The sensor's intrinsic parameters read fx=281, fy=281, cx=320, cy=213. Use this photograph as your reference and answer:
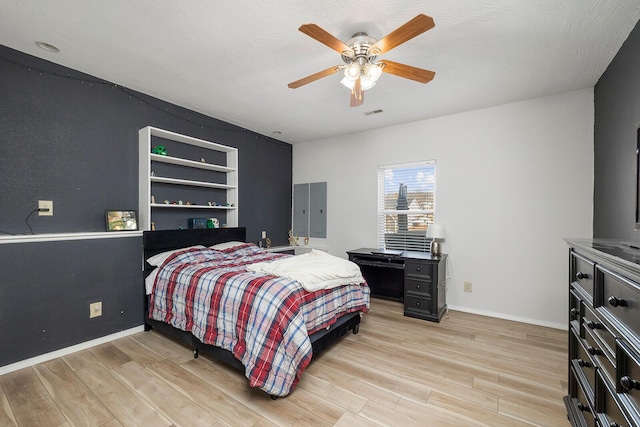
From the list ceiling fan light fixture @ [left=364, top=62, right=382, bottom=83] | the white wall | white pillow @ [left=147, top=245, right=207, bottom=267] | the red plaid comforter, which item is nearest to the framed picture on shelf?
white pillow @ [left=147, top=245, right=207, bottom=267]

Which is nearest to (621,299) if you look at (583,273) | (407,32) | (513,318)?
(583,273)

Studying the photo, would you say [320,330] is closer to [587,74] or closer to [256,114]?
[256,114]

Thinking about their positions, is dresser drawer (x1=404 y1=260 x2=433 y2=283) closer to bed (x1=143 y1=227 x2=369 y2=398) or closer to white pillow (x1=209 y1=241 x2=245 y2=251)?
bed (x1=143 y1=227 x2=369 y2=398)

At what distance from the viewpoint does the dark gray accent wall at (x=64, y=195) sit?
2281 mm

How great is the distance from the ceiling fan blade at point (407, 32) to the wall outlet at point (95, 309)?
327 centimetres

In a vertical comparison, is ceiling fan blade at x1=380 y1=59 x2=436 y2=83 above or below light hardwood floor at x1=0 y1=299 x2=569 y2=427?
above

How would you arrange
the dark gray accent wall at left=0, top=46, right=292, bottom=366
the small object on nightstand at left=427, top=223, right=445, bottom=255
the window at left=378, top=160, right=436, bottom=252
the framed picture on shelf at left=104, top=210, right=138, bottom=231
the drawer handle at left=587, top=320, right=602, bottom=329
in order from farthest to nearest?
the window at left=378, top=160, right=436, bottom=252
the small object on nightstand at left=427, top=223, right=445, bottom=255
the framed picture on shelf at left=104, top=210, right=138, bottom=231
the dark gray accent wall at left=0, top=46, right=292, bottom=366
the drawer handle at left=587, top=320, right=602, bottom=329

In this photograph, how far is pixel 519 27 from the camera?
6.46 ft

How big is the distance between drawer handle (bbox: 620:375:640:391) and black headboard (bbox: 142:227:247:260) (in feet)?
11.4

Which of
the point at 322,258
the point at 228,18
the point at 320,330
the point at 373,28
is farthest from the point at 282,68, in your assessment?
the point at 320,330

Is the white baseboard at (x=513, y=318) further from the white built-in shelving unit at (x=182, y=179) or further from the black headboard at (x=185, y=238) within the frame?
the white built-in shelving unit at (x=182, y=179)

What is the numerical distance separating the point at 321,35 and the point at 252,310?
1.83 m

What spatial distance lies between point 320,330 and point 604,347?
1.73 meters

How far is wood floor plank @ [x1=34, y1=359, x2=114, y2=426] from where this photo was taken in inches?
67.6
